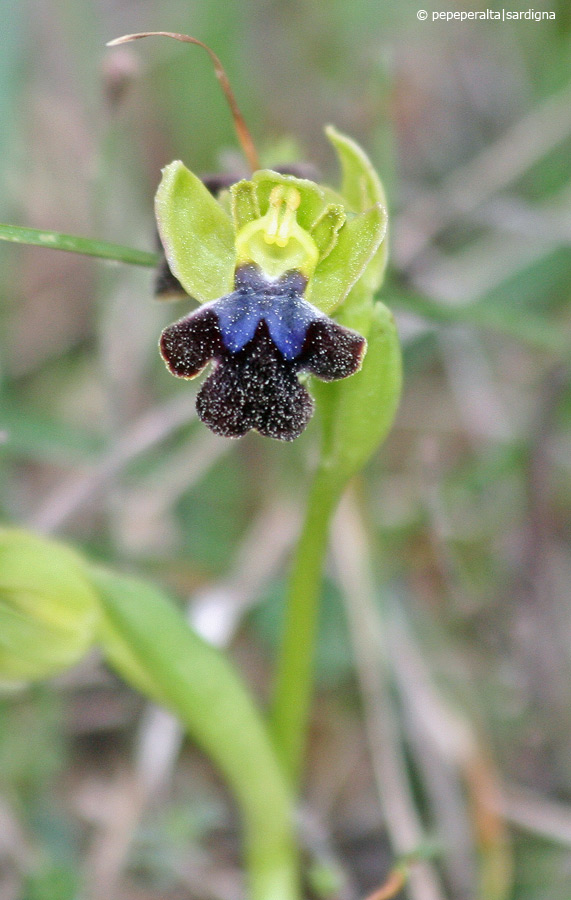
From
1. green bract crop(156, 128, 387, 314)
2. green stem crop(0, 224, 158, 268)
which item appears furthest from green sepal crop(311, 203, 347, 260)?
green stem crop(0, 224, 158, 268)

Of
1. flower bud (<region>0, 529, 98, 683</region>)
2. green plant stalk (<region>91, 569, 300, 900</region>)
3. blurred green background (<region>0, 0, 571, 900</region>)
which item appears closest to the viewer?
flower bud (<region>0, 529, 98, 683</region>)

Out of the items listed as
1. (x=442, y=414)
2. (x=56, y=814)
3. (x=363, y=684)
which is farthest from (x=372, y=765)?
(x=442, y=414)

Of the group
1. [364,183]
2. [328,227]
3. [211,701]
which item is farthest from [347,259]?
[211,701]

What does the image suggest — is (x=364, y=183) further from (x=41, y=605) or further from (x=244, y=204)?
(x=41, y=605)

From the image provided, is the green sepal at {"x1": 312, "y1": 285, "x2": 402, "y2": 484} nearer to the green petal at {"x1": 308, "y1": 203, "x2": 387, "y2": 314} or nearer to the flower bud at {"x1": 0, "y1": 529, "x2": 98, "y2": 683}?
the green petal at {"x1": 308, "y1": 203, "x2": 387, "y2": 314}

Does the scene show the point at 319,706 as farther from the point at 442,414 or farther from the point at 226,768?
the point at 442,414
